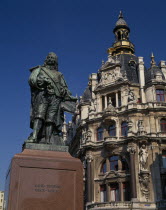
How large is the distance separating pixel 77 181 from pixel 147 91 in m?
33.4

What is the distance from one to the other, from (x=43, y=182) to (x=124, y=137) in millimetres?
29661

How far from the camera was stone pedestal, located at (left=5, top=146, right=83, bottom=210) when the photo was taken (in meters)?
7.89

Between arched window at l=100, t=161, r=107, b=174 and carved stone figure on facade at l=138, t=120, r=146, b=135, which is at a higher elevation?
carved stone figure on facade at l=138, t=120, r=146, b=135

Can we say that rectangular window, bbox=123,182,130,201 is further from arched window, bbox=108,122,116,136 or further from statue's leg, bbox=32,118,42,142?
statue's leg, bbox=32,118,42,142

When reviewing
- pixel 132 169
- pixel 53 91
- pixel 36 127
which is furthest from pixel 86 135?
pixel 36 127

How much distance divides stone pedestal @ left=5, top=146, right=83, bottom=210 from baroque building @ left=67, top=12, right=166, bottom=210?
2615 cm

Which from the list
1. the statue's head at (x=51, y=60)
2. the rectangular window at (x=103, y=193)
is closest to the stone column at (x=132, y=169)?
the rectangular window at (x=103, y=193)

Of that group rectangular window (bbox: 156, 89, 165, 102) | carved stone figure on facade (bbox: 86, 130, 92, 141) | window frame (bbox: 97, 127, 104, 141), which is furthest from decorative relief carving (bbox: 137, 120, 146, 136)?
carved stone figure on facade (bbox: 86, 130, 92, 141)

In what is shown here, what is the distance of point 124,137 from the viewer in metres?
37.2

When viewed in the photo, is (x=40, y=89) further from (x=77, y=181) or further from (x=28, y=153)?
(x=77, y=181)

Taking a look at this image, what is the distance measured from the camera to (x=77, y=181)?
8711mm

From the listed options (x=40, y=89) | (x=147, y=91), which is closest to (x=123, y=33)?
(x=147, y=91)

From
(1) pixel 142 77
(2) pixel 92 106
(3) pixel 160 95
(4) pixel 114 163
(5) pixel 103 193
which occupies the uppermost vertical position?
(1) pixel 142 77

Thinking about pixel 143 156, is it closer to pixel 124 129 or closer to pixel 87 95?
pixel 124 129
